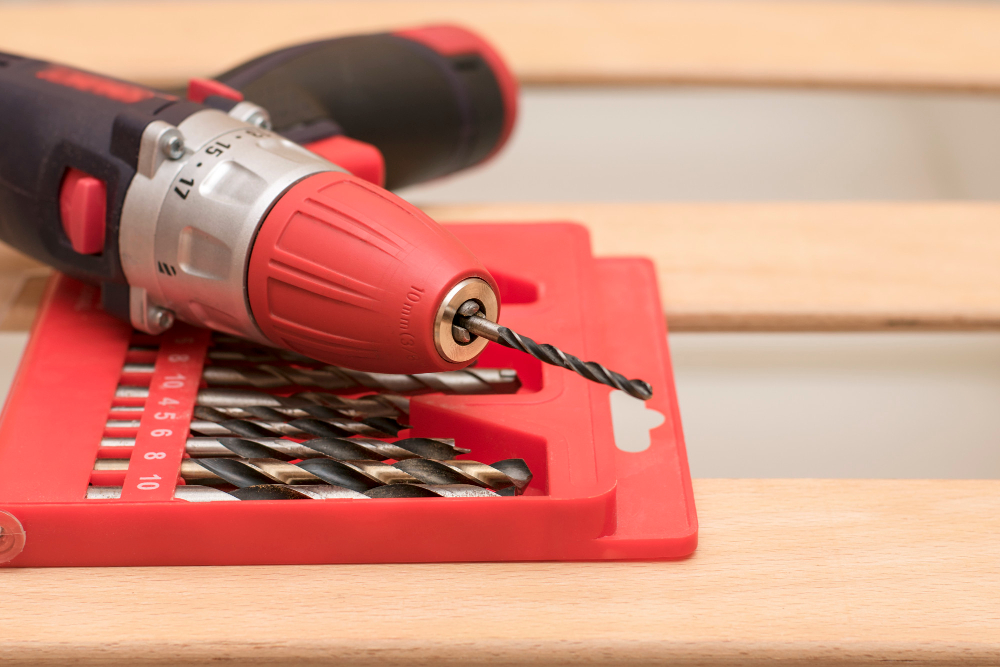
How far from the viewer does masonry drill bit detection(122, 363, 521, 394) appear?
55 centimetres

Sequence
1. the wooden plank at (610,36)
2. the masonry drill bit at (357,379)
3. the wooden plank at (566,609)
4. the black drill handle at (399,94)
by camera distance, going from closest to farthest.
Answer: the wooden plank at (566,609) → the masonry drill bit at (357,379) → the black drill handle at (399,94) → the wooden plank at (610,36)

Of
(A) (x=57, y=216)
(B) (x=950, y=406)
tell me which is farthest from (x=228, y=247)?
(B) (x=950, y=406)

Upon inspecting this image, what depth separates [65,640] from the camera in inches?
17.6

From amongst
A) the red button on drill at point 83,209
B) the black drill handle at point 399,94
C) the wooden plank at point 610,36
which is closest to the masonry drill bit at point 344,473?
the red button on drill at point 83,209

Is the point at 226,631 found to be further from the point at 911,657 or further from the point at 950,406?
the point at 950,406

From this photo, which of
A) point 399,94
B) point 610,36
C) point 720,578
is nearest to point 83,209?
point 399,94

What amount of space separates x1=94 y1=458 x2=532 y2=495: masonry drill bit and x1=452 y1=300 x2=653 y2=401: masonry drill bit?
0.06 m

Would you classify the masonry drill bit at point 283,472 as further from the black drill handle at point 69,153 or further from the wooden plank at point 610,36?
the wooden plank at point 610,36

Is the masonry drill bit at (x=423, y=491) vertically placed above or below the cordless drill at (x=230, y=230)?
below

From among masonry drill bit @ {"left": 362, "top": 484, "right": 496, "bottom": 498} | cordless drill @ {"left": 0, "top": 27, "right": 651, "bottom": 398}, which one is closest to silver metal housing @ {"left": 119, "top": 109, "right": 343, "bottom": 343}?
cordless drill @ {"left": 0, "top": 27, "right": 651, "bottom": 398}

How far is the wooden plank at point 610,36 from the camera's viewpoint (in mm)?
870

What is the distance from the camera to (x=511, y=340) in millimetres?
470

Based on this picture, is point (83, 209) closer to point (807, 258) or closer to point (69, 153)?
point (69, 153)

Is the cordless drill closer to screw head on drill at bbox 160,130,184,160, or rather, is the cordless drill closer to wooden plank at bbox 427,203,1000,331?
screw head on drill at bbox 160,130,184,160
